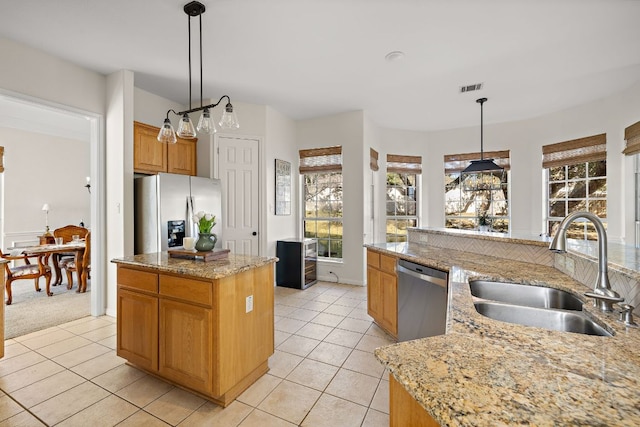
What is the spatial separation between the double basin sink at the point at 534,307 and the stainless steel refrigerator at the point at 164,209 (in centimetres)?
303

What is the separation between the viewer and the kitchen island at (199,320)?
1.82 m

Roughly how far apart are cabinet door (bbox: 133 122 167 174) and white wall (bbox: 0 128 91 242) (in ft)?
12.8

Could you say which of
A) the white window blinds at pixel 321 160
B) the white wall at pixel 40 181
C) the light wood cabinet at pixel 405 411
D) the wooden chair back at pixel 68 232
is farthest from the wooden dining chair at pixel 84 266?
the light wood cabinet at pixel 405 411

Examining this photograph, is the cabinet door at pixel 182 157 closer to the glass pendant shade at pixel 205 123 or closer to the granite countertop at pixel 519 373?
the glass pendant shade at pixel 205 123

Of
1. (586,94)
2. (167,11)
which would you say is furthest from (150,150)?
(586,94)

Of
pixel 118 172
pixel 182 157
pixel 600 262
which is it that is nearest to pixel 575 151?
pixel 600 262

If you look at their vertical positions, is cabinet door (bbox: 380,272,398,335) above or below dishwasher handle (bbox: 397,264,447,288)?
below

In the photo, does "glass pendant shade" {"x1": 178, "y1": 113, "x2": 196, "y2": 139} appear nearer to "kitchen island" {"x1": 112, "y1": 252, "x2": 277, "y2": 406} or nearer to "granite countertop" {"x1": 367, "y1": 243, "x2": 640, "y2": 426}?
"kitchen island" {"x1": 112, "y1": 252, "x2": 277, "y2": 406}

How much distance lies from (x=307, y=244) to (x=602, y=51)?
4125 millimetres

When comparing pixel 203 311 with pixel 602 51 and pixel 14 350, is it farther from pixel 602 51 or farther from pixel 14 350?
pixel 602 51

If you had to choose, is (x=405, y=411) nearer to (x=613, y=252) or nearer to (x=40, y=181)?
(x=613, y=252)

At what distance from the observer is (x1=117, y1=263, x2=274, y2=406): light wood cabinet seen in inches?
71.4

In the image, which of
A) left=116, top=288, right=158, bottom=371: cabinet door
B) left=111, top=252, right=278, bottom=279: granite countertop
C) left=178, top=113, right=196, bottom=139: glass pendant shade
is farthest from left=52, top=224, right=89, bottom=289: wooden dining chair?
left=178, top=113, right=196, bottom=139: glass pendant shade

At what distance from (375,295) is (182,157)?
10.3 ft
